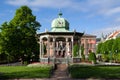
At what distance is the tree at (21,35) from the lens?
58.8m

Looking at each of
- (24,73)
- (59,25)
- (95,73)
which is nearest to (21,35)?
(59,25)

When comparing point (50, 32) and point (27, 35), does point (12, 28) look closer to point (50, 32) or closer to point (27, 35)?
point (27, 35)

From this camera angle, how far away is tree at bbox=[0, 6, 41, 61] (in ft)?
193

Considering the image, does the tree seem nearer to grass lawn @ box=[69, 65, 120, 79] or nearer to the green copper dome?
the green copper dome

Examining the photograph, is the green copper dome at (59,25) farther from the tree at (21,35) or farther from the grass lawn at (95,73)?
the grass lawn at (95,73)

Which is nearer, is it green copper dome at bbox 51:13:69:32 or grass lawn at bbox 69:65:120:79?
grass lawn at bbox 69:65:120:79

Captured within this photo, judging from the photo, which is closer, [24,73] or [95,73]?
[95,73]

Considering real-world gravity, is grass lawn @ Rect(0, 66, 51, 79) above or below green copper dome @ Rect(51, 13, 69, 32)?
below

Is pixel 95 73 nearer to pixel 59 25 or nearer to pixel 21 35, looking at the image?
pixel 59 25

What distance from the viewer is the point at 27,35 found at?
198 ft

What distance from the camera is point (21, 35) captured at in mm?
59750

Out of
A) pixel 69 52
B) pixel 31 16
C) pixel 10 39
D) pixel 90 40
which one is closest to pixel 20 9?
pixel 31 16

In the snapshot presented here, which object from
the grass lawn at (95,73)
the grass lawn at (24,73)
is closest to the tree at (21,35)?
the grass lawn at (24,73)

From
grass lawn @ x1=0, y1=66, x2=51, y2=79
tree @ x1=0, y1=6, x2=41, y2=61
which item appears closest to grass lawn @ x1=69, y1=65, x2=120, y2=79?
grass lawn @ x1=0, y1=66, x2=51, y2=79
